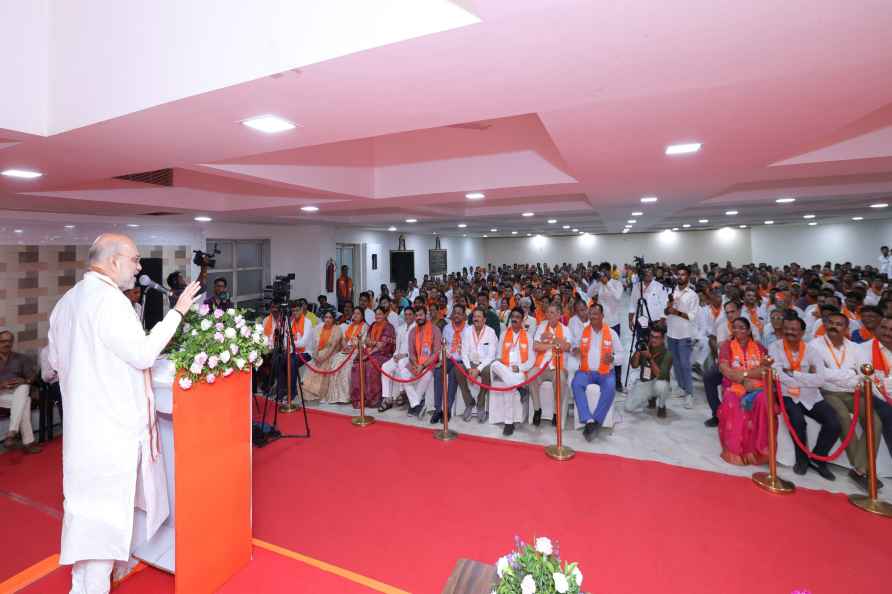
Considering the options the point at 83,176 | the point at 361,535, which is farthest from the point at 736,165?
the point at 83,176

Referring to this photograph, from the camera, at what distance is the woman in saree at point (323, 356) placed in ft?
24.0

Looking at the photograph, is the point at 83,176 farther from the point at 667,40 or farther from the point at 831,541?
the point at 831,541

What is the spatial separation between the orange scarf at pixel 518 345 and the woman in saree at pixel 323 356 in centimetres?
297

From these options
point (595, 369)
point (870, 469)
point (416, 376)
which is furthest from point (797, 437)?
point (416, 376)

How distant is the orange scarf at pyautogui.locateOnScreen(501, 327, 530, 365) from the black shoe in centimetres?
330

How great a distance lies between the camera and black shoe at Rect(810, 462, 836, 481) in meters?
4.38

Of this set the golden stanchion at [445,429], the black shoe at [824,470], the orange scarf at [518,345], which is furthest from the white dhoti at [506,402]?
the black shoe at [824,470]

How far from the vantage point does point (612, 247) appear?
25719mm

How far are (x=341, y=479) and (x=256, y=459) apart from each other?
3.92ft

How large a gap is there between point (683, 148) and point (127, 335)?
4867mm

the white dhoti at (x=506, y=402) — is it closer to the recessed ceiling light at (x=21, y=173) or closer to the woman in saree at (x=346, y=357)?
the woman in saree at (x=346, y=357)

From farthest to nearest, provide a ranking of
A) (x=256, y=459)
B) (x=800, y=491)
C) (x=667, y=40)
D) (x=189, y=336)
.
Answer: (x=256, y=459), (x=800, y=491), (x=189, y=336), (x=667, y=40)

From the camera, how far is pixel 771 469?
14.0ft

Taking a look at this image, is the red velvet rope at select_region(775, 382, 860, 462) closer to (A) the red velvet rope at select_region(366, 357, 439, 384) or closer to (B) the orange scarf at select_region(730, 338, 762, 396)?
(B) the orange scarf at select_region(730, 338, 762, 396)
